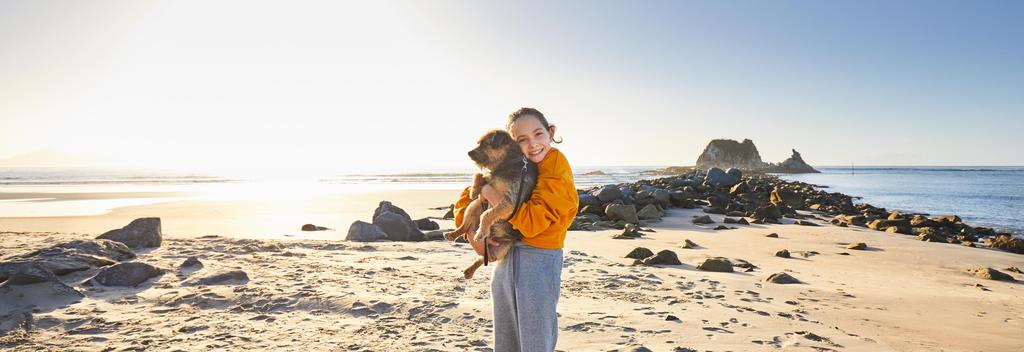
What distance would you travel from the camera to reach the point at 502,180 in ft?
8.29

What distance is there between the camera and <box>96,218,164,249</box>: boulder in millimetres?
8711

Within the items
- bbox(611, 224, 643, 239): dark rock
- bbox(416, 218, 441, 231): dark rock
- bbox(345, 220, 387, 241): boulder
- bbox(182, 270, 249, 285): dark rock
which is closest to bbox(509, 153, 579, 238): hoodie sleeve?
bbox(182, 270, 249, 285): dark rock

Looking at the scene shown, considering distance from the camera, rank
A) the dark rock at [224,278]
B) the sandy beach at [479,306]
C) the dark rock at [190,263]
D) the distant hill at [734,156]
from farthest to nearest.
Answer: the distant hill at [734,156] < the dark rock at [190,263] < the dark rock at [224,278] < the sandy beach at [479,306]

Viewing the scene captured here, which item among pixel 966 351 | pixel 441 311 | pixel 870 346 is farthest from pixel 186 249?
pixel 966 351

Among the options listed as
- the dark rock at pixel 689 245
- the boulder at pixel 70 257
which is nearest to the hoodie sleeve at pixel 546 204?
the boulder at pixel 70 257

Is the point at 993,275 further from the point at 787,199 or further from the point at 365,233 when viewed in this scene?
the point at 787,199

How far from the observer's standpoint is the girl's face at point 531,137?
2562mm

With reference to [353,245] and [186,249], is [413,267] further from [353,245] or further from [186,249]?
[186,249]

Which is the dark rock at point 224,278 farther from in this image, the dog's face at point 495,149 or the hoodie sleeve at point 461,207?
the dog's face at point 495,149

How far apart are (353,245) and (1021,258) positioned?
1314 centimetres

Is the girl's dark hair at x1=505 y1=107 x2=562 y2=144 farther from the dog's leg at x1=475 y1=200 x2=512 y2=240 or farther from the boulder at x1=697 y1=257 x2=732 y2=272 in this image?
the boulder at x1=697 y1=257 x2=732 y2=272

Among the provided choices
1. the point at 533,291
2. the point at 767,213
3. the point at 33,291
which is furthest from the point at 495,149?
the point at 767,213

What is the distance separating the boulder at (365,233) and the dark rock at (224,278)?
3973 millimetres

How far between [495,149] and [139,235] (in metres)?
8.89
